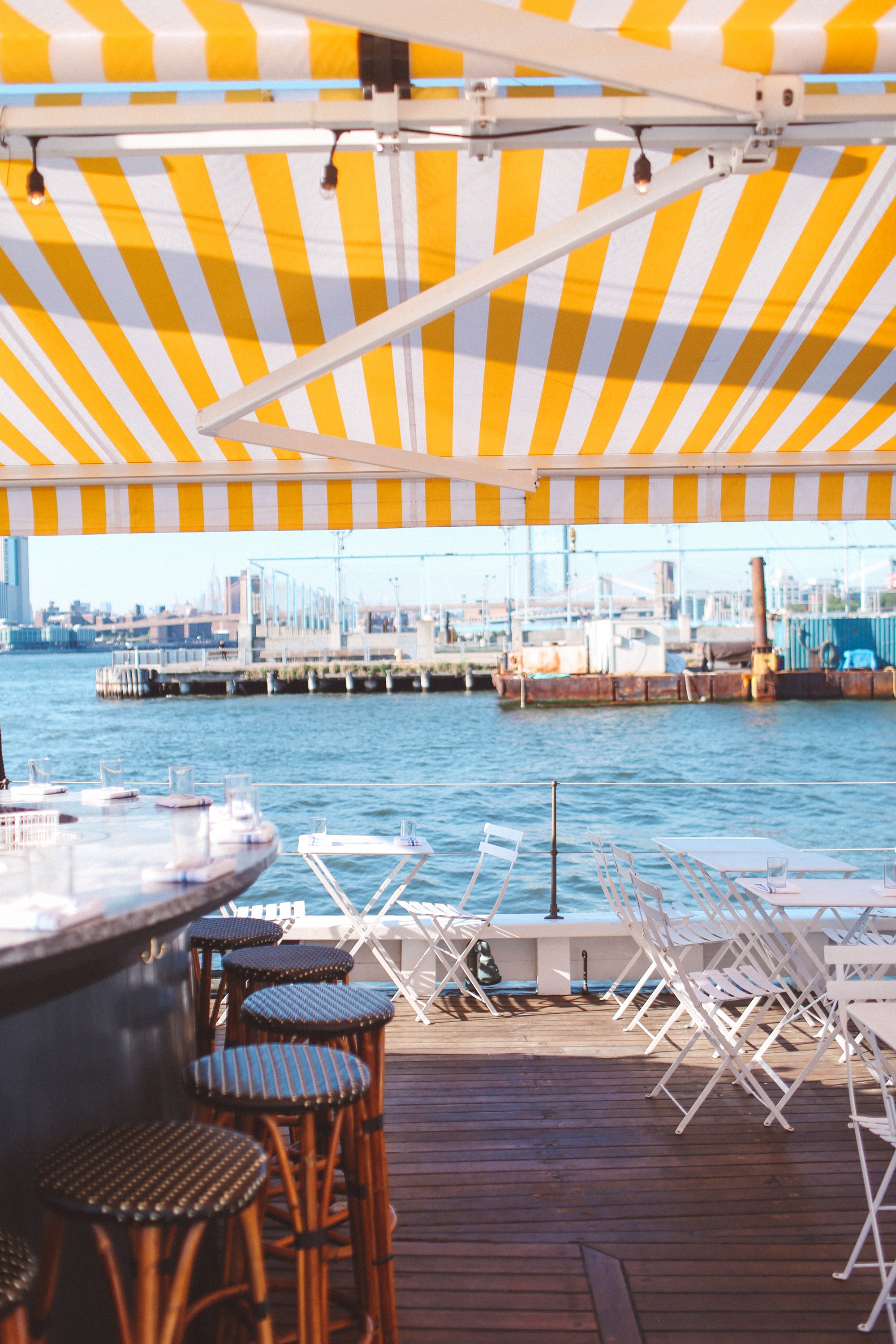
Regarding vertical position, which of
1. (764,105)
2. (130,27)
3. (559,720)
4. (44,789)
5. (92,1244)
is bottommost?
(559,720)

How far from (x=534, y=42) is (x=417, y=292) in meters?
1.48

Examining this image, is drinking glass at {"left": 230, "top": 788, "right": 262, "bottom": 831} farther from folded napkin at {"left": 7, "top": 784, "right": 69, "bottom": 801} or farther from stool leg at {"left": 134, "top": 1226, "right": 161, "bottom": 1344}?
stool leg at {"left": 134, "top": 1226, "right": 161, "bottom": 1344}

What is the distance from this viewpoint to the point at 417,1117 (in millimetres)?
3404

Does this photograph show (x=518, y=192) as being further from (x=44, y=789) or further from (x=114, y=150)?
(x=44, y=789)

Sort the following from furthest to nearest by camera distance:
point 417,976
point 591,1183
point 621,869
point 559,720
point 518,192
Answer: point 559,720 < point 417,976 < point 621,869 < point 591,1183 < point 518,192


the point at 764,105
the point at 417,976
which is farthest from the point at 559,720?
the point at 764,105

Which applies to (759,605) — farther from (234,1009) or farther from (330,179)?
(330,179)

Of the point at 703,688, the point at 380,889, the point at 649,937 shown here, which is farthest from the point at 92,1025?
the point at 703,688

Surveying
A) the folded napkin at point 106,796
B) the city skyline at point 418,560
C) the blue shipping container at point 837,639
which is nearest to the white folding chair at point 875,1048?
the folded napkin at point 106,796

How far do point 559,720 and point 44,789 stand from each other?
115 ft

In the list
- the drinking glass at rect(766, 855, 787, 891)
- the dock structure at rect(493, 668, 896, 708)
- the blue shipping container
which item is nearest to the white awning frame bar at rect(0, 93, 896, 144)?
the drinking glass at rect(766, 855, 787, 891)

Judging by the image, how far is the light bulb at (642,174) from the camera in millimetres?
2064

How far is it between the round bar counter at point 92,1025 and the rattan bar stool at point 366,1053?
0.25 metres

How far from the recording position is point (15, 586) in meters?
65.0
